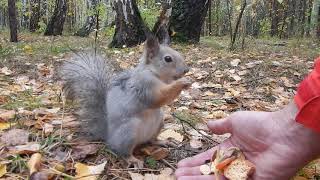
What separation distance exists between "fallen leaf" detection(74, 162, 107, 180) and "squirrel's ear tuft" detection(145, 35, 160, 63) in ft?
2.23

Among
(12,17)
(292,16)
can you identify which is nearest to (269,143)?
(12,17)

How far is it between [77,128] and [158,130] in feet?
1.43

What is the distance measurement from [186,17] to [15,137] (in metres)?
4.11

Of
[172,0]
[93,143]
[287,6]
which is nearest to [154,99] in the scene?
[93,143]

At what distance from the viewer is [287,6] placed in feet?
57.1

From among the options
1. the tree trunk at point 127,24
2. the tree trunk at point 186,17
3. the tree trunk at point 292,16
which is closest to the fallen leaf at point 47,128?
the tree trunk at point 127,24

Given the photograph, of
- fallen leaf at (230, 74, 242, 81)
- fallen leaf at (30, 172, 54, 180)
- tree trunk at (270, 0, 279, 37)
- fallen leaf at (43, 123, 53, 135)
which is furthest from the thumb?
tree trunk at (270, 0, 279, 37)

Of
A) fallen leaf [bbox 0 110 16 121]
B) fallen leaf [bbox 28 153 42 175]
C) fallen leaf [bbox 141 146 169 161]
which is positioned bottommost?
fallen leaf [bbox 141 146 169 161]

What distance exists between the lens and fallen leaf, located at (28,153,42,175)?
1773 millimetres

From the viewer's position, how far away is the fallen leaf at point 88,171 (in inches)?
69.4

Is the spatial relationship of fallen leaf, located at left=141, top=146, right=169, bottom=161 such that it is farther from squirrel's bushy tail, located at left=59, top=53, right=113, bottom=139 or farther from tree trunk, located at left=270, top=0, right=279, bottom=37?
tree trunk, located at left=270, top=0, right=279, bottom=37

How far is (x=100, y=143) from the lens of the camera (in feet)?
7.06

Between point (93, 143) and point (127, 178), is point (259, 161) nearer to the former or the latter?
point (127, 178)

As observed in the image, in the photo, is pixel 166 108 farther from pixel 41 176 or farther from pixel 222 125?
pixel 41 176
